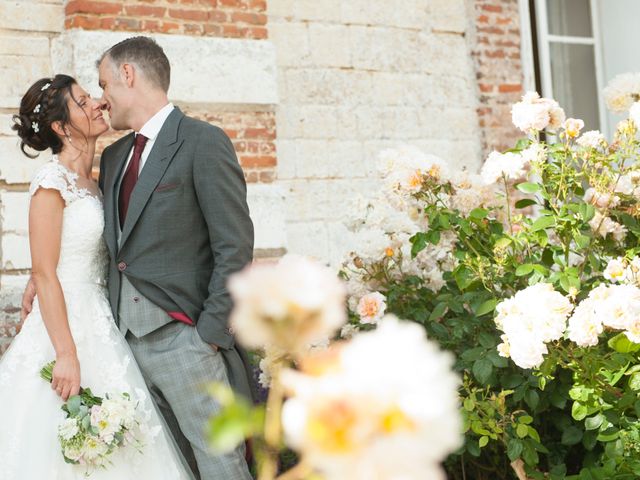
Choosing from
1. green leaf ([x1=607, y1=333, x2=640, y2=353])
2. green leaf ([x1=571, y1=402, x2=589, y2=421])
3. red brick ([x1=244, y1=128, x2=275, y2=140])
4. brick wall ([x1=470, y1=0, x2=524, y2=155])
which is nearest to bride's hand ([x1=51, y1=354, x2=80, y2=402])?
green leaf ([x1=571, y1=402, x2=589, y2=421])

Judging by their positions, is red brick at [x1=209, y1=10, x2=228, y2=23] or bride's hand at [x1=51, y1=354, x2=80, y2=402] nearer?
bride's hand at [x1=51, y1=354, x2=80, y2=402]

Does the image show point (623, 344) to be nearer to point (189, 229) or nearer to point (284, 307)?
point (189, 229)

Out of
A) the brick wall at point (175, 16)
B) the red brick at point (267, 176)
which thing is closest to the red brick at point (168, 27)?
the brick wall at point (175, 16)

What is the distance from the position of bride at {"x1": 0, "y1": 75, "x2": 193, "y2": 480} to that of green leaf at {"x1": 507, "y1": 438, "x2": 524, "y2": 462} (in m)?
1.18

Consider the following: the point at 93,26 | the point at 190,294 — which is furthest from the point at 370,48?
the point at 190,294

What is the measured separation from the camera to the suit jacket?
310cm

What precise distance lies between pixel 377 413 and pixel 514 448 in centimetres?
281

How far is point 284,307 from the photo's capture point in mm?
783

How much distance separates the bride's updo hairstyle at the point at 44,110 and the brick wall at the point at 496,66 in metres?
3.41

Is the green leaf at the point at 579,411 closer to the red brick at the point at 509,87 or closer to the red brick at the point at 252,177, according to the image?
the red brick at the point at 252,177

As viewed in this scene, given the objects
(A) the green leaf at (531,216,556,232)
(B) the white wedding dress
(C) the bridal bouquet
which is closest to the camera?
(C) the bridal bouquet

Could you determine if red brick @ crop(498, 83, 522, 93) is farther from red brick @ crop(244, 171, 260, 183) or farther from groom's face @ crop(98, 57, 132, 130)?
groom's face @ crop(98, 57, 132, 130)

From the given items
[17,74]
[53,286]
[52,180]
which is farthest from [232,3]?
[53,286]

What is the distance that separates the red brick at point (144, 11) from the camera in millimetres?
4676
